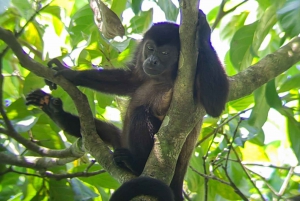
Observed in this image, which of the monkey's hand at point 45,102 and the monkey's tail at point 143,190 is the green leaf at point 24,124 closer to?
the monkey's hand at point 45,102

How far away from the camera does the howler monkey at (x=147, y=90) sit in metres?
3.05

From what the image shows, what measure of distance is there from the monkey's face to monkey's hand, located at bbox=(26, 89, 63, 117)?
2.16ft

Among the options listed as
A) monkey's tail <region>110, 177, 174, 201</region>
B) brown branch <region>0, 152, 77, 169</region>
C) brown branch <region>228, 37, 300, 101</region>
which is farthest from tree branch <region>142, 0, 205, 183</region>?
brown branch <region>0, 152, 77, 169</region>

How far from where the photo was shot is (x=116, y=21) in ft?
9.59

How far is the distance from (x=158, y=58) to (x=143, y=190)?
1531 millimetres

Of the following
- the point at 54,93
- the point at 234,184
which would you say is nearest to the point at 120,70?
the point at 54,93

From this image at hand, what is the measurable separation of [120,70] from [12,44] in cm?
135

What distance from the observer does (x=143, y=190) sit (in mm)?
2324

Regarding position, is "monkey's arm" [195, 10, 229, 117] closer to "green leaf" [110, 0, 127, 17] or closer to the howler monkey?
the howler monkey

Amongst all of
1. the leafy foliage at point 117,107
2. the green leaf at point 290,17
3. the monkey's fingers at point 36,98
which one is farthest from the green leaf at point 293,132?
the monkey's fingers at point 36,98

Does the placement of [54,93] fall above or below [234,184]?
above

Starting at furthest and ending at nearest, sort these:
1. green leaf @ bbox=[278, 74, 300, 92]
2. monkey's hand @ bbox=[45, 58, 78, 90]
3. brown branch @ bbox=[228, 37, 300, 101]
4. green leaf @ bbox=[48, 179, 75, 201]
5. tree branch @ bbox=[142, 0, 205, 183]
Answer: green leaf @ bbox=[48, 179, 75, 201] → green leaf @ bbox=[278, 74, 300, 92] → monkey's hand @ bbox=[45, 58, 78, 90] → brown branch @ bbox=[228, 37, 300, 101] → tree branch @ bbox=[142, 0, 205, 183]

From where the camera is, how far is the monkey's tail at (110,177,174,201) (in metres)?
2.34

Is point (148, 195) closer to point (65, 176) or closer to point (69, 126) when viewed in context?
point (65, 176)
